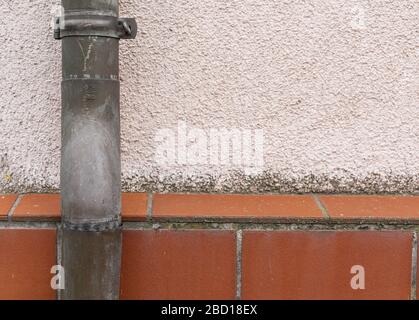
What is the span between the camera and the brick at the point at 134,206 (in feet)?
5.47

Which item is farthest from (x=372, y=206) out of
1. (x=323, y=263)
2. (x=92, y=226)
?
(x=92, y=226)

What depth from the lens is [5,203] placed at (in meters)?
1.75

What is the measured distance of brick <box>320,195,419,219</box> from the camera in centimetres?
168

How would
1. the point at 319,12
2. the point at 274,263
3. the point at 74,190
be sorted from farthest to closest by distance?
the point at 319,12
the point at 274,263
the point at 74,190

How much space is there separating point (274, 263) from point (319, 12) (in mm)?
741

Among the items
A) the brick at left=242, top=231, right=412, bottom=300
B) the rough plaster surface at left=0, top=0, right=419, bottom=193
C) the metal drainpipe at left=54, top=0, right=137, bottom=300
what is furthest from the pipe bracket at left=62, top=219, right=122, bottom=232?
the brick at left=242, top=231, right=412, bottom=300

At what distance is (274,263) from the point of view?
1688 mm

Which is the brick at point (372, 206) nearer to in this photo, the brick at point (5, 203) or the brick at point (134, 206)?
the brick at point (134, 206)

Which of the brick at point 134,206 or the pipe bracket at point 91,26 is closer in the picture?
the pipe bracket at point 91,26

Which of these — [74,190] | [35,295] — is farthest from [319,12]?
[35,295]

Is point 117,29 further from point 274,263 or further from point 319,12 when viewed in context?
point 274,263

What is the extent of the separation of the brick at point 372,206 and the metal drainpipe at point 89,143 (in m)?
0.62

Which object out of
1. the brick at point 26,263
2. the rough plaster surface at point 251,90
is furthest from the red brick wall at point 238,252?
the rough plaster surface at point 251,90

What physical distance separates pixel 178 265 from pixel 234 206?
23 centimetres
